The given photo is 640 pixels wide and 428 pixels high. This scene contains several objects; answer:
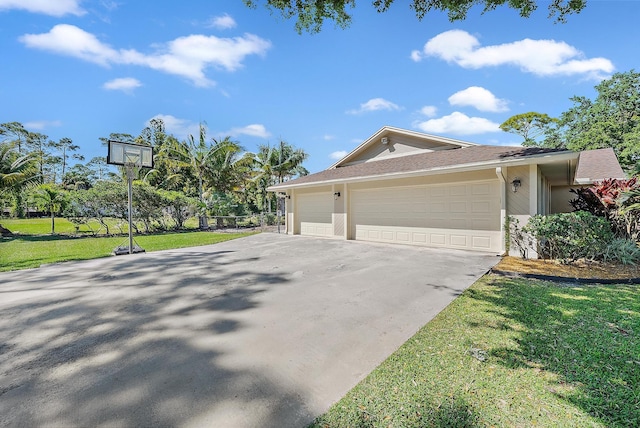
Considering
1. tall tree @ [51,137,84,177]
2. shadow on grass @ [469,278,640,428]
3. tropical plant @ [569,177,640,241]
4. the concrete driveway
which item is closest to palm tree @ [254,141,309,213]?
the concrete driveway

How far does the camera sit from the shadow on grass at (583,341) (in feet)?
6.38

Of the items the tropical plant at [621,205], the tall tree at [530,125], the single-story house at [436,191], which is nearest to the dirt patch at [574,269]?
the tropical plant at [621,205]

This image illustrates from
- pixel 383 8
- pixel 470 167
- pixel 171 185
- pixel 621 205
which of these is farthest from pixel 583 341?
pixel 171 185

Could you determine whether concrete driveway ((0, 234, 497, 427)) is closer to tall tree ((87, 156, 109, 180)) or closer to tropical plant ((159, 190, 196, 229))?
tropical plant ((159, 190, 196, 229))

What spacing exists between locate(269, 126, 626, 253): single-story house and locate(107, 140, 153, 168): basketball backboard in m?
6.10

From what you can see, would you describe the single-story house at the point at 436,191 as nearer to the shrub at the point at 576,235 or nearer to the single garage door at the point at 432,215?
the single garage door at the point at 432,215

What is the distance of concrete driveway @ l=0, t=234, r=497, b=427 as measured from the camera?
75.1 inches

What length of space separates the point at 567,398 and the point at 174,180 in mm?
31494

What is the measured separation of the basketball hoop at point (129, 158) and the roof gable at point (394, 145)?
894cm

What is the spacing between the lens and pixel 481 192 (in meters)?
8.20

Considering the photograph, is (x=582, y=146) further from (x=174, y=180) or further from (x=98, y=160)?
(x=98, y=160)

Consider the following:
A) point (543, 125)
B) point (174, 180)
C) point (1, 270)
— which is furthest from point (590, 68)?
point (174, 180)

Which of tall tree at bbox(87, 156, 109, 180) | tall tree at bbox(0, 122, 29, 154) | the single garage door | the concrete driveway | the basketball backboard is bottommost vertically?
the concrete driveway

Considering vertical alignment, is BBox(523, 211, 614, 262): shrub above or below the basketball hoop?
below
